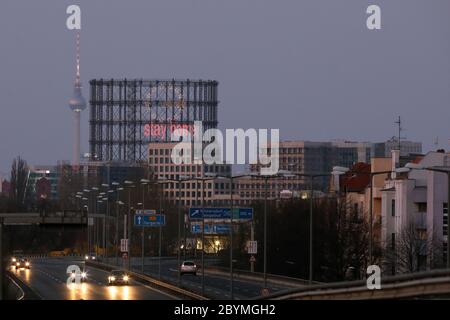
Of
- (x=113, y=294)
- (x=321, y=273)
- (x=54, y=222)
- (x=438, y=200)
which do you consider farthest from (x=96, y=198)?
(x=54, y=222)

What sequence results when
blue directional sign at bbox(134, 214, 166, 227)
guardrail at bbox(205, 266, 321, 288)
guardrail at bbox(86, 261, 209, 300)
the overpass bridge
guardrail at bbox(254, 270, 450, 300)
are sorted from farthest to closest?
blue directional sign at bbox(134, 214, 166, 227) < guardrail at bbox(205, 266, 321, 288) < guardrail at bbox(86, 261, 209, 300) < the overpass bridge < guardrail at bbox(254, 270, 450, 300)

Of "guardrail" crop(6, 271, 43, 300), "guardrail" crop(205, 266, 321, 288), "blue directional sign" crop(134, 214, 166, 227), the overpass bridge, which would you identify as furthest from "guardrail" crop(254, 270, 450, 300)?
"blue directional sign" crop(134, 214, 166, 227)

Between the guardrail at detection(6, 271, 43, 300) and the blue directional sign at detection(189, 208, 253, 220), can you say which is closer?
the guardrail at detection(6, 271, 43, 300)

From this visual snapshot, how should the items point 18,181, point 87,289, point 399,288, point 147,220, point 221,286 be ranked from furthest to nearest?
point 18,181 → point 147,220 → point 221,286 → point 87,289 → point 399,288

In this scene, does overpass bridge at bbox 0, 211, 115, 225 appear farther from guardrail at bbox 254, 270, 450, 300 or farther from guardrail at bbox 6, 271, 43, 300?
guardrail at bbox 254, 270, 450, 300

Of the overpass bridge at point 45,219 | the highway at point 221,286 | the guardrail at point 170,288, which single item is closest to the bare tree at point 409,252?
the highway at point 221,286

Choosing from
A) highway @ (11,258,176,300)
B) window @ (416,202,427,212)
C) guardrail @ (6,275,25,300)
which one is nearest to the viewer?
guardrail @ (6,275,25,300)

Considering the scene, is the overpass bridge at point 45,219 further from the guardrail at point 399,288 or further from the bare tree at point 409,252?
the bare tree at point 409,252

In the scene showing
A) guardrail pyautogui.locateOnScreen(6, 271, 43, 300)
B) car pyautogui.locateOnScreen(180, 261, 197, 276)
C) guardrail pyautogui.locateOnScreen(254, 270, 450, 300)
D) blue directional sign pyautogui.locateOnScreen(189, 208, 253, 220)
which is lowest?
car pyautogui.locateOnScreen(180, 261, 197, 276)

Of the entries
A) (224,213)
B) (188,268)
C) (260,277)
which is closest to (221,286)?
(224,213)

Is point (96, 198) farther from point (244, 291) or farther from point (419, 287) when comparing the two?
point (419, 287)

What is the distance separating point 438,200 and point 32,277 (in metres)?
32.0

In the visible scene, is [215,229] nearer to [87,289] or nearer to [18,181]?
[87,289]
